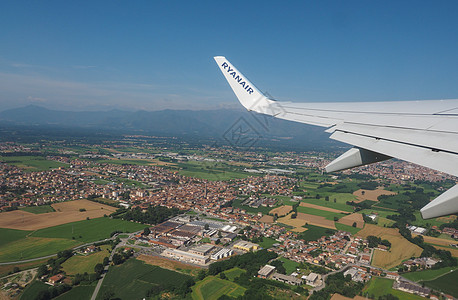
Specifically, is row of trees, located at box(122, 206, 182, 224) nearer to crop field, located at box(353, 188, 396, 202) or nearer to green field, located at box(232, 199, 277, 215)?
green field, located at box(232, 199, 277, 215)

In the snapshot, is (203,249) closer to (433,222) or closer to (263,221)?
(263,221)

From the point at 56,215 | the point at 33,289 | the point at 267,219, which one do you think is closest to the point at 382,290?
the point at 267,219

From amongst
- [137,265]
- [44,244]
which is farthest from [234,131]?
[44,244]

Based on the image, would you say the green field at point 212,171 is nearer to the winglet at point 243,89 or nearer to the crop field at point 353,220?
the crop field at point 353,220

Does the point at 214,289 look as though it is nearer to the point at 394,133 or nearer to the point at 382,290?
the point at 382,290

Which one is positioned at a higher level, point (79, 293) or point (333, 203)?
point (333, 203)

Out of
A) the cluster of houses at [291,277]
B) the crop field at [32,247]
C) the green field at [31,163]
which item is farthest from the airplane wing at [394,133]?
the green field at [31,163]
